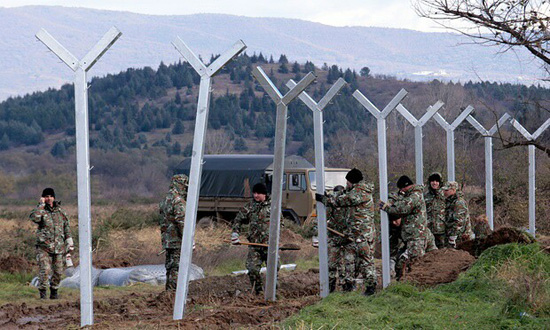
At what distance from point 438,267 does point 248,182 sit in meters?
16.9

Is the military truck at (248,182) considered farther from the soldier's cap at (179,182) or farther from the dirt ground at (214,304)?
the soldier's cap at (179,182)

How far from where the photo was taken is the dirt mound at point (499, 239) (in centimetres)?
1308

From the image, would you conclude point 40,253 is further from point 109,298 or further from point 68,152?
point 68,152

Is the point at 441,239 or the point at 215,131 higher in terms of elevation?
the point at 215,131

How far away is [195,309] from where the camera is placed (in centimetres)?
1132

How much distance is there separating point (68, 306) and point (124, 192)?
41.7m

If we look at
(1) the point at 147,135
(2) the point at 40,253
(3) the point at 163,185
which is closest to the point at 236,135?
(1) the point at 147,135

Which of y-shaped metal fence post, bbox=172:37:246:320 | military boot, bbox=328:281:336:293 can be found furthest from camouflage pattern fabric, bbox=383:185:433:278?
y-shaped metal fence post, bbox=172:37:246:320

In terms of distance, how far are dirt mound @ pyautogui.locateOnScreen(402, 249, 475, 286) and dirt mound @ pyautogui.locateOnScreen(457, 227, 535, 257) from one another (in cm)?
61

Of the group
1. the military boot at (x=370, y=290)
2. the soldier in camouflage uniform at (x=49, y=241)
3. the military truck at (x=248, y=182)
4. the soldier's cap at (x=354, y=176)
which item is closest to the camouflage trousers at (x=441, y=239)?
the soldier's cap at (x=354, y=176)

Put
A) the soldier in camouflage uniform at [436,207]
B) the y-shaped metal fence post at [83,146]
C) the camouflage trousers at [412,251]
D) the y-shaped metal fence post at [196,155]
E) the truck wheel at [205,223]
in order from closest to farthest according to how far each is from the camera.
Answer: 1. the y-shaped metal fence post at [83,146]
2. the y-shaped metal fence post at [196,155]
3. the camouflage trousers at [412,251]
4. the soldier in camouflage uniform at [436,207]
5. the truck wheel at [205,223]

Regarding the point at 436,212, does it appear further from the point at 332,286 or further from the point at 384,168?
the point at 384,168

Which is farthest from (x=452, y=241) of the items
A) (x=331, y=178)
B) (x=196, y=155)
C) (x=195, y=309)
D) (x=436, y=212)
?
(x=331, y=178)

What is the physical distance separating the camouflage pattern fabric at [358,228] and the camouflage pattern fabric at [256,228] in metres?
1.11
